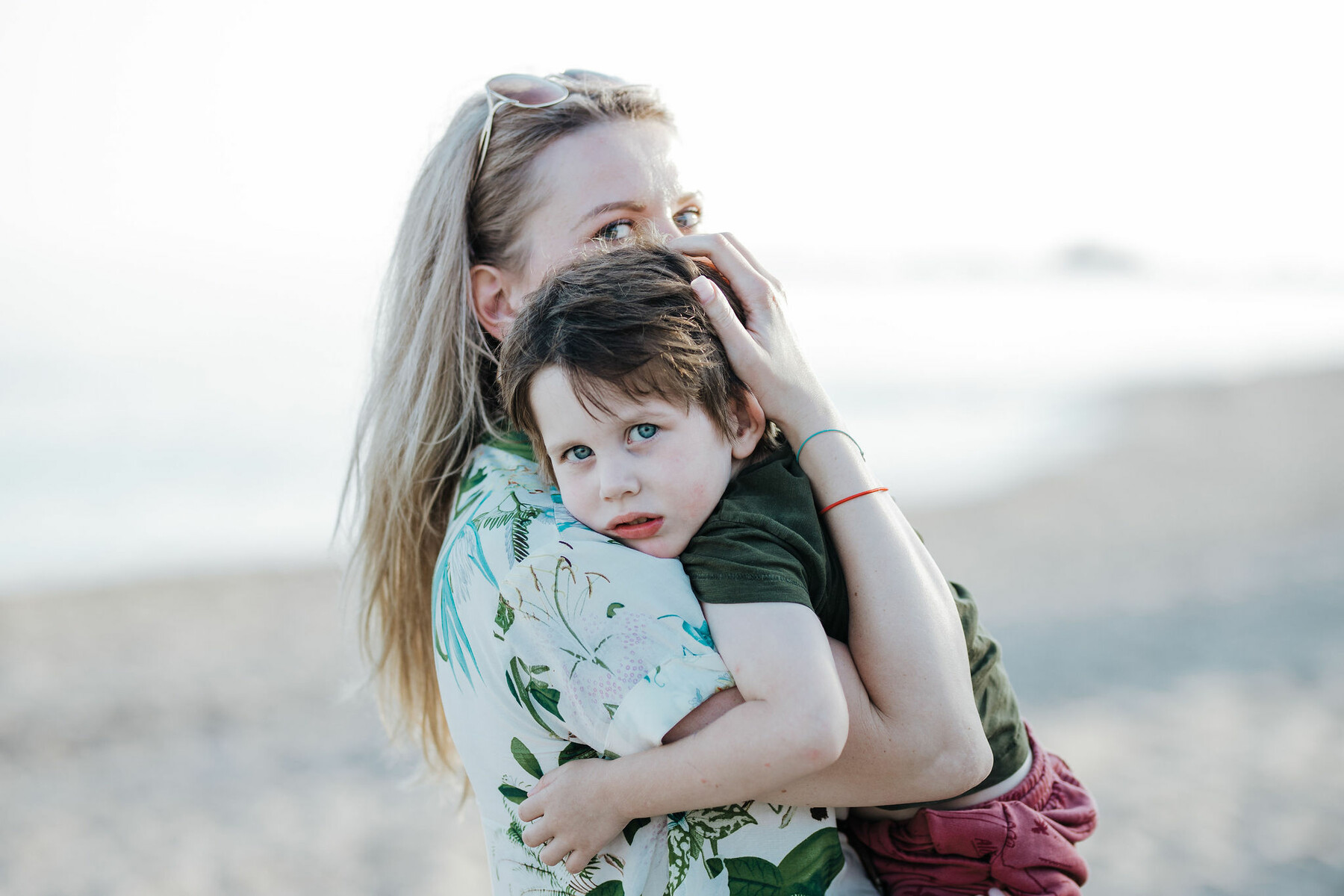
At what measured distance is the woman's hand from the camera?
5.28 feet

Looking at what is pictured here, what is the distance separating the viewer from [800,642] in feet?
4.25

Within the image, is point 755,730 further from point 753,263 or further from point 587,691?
point 753,263

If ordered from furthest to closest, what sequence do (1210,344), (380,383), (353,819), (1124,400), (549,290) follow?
(1210,344) → (1124,400) → (353,819) → (380,383) → (549,290)

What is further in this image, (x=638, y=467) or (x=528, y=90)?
(x=528, y=90)

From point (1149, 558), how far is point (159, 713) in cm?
796

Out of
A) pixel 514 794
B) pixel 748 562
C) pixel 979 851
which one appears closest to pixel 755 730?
pixel 748 562

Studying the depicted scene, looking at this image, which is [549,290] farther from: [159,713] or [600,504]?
[159,713]

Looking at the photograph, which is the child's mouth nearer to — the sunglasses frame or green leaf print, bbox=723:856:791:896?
green leaf print, bbox=723:856:791:896

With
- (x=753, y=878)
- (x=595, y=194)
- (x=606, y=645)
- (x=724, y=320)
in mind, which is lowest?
(x=753, y=878)

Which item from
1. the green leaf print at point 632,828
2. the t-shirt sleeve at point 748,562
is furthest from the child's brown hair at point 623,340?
the green leaf print at point 632,828

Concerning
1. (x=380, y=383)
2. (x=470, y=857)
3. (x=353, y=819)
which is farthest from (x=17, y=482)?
(x=380, y=383)

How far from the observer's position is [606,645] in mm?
1357

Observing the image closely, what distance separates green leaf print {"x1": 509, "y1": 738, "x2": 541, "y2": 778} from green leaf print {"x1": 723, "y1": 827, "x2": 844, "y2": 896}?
1.06 feet

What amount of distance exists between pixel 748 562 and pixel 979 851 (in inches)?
27.7
